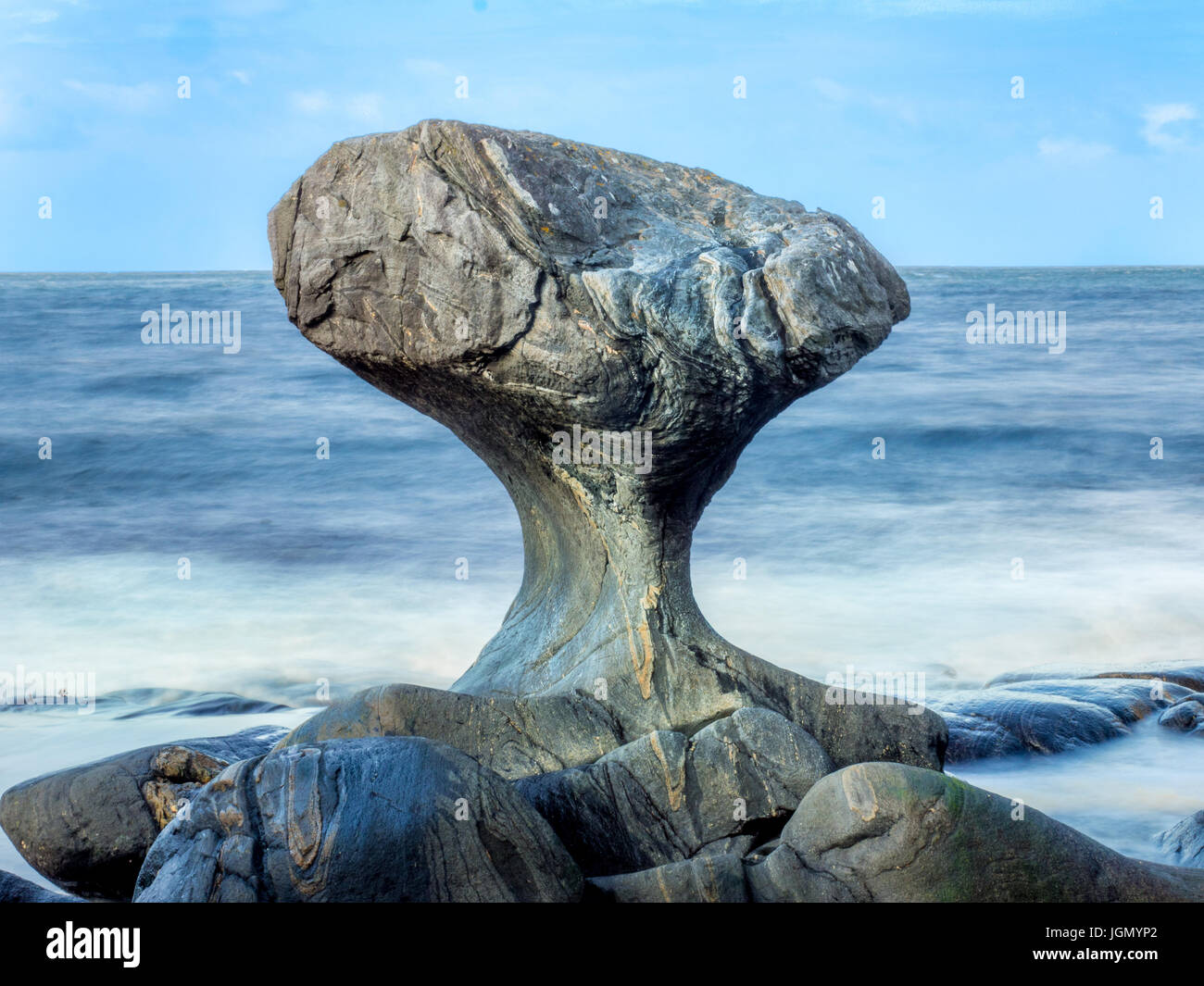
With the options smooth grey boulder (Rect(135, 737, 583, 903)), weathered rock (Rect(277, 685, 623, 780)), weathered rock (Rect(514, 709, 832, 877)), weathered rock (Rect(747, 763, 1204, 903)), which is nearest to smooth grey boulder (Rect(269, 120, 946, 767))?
weathered rock (Rect(277, 685, 623, 780))

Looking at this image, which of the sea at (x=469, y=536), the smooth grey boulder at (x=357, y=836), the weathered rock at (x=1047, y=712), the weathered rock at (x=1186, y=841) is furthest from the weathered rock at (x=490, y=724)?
the weathered rock at (x=1047, y=712)

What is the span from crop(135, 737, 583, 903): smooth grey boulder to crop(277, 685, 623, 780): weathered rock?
807 millimetres

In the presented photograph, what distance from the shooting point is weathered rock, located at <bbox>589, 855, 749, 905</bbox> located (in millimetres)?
4059

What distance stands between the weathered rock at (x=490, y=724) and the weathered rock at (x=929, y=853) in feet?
3.58

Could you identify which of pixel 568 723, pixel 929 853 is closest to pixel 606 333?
pixel 568 723

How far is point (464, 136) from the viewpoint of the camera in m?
4.83

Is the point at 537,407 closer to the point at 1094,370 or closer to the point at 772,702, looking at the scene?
the point at 772,702

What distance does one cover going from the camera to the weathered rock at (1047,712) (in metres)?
6.73

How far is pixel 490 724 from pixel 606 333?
1455 mm

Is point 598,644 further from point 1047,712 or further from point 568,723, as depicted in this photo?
point 1047,712

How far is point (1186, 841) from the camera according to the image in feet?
17.6

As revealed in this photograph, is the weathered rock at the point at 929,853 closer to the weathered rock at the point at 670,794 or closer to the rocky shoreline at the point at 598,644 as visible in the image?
the rocky shoreline at the point at 598,644

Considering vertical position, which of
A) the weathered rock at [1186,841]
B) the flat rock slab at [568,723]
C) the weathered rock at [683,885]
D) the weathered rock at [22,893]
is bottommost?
the weathered rock at [1186,841]

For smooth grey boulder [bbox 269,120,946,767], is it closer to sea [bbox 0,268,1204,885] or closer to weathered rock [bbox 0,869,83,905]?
weathered rock [bbox 0,869,83,905]
